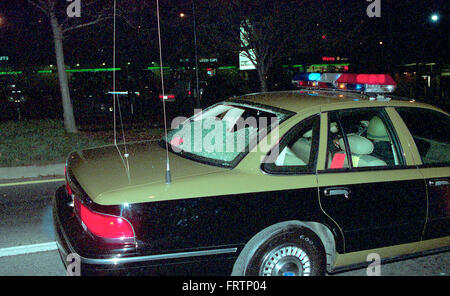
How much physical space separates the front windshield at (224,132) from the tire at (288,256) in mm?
648

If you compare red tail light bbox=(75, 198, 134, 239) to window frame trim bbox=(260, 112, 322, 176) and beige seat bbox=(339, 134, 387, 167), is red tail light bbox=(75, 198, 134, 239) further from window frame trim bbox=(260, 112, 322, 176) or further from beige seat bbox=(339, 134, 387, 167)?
beige seat bbox=(339, 134, 387, 167)

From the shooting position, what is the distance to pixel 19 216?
562cm

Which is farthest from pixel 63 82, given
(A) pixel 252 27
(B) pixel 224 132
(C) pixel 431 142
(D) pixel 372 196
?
(D) pixel 372 196

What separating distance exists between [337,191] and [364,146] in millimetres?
872

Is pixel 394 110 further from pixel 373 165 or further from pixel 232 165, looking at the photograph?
pixel 232 165

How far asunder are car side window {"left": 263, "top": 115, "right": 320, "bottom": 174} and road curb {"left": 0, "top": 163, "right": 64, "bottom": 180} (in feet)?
19.0

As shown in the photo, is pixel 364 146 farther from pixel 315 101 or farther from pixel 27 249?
pixel 27 249

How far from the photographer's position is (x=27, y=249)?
4570 millimetres

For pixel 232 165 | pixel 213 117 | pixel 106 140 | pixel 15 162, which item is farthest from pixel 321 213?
pixel 106 140

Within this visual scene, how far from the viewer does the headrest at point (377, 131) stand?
4.32 metres

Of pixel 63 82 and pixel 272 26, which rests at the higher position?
pixel 272 26

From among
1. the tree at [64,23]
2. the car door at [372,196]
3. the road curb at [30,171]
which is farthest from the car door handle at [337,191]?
the tree at [64,23]

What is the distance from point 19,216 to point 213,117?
2.99m

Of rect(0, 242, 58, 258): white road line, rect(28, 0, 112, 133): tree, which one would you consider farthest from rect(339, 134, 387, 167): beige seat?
rect(28, 0, 112, 133): tree
